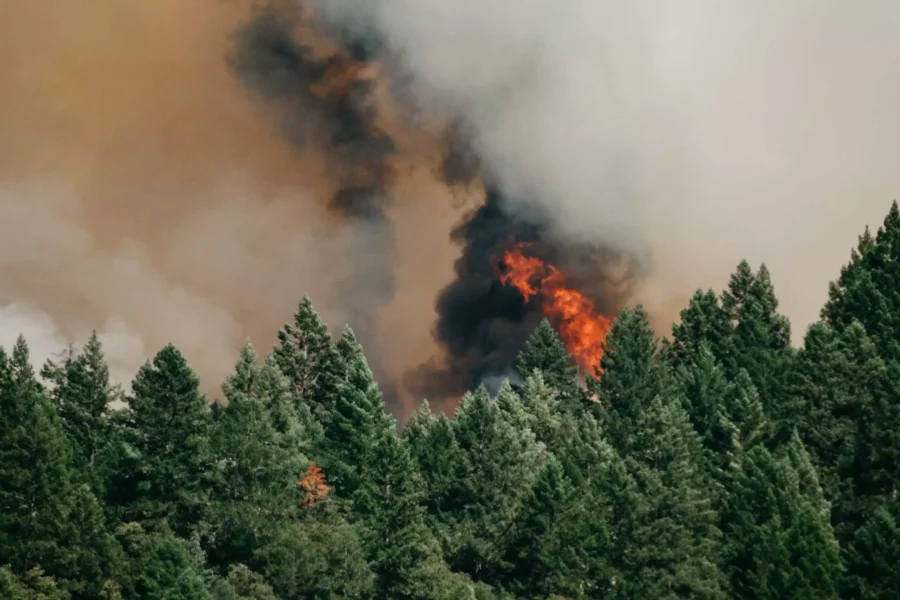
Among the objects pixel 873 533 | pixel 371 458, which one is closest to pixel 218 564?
pixel 371 458

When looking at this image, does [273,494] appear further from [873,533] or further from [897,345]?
[897,345]

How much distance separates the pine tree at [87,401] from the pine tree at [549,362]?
55.1 m

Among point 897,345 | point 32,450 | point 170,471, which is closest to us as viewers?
point 32,450

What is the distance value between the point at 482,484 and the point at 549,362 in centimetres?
4617

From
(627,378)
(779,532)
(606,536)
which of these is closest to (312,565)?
(606,536)

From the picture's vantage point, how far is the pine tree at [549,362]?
536 ft

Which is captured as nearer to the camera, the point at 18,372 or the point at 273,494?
the point at 273,494

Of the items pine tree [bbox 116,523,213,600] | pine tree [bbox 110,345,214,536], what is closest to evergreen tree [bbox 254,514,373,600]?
pine tree [bbox 116,523,213,600]

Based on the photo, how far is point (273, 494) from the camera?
114562 mm

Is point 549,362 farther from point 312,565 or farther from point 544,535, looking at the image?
point 312,565

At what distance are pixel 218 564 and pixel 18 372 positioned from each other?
29.5m

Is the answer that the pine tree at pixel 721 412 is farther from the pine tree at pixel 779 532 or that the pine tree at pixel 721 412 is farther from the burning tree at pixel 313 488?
the burning tree at pixel 313 488

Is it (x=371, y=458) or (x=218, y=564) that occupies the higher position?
(x=371, y=458)

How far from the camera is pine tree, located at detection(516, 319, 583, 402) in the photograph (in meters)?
163
